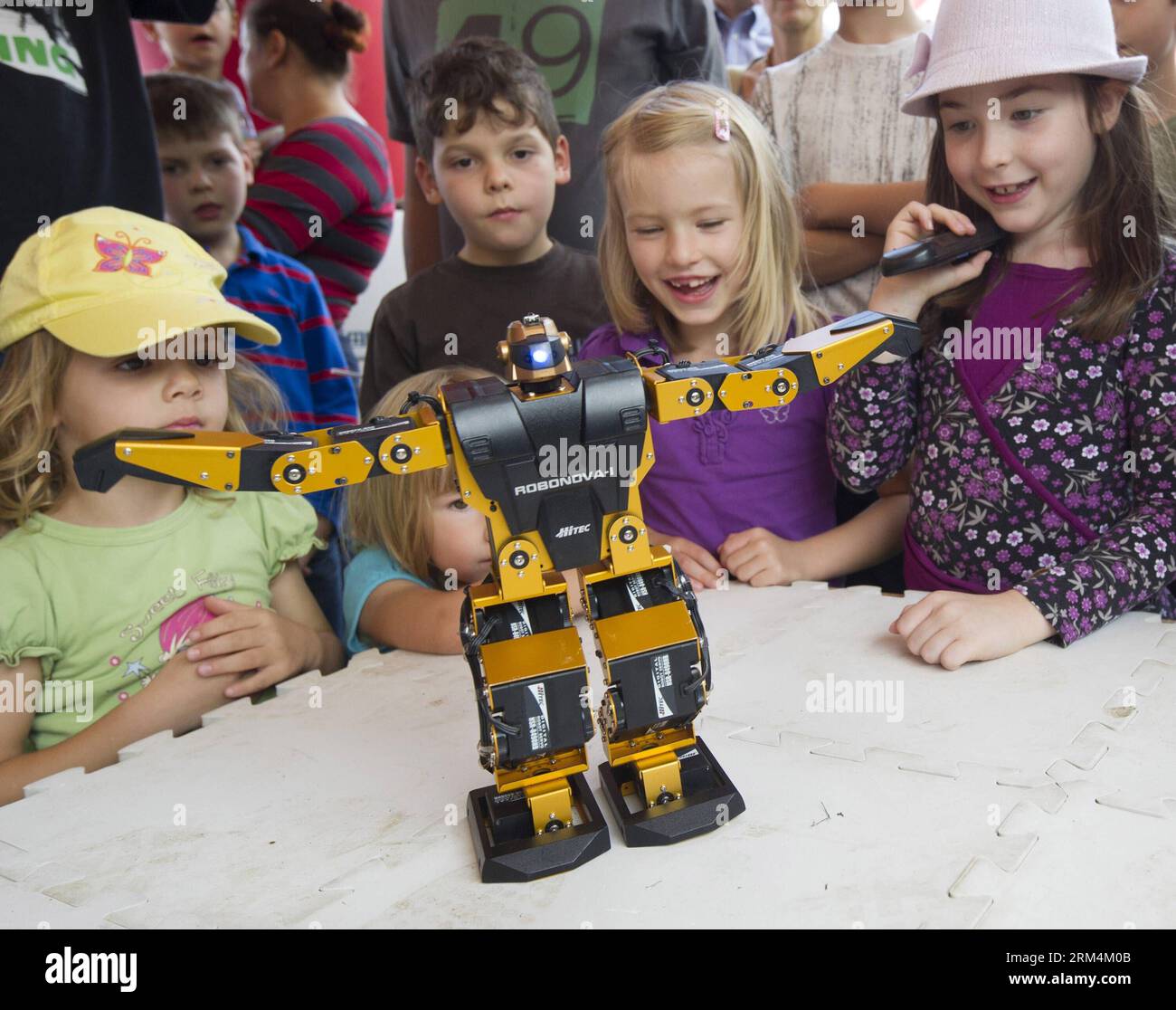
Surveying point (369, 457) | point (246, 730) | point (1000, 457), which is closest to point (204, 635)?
point (246, 730)

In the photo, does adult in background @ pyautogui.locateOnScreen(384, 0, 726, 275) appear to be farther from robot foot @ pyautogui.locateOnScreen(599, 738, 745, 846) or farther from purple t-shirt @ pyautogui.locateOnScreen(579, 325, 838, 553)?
robot foot @ pyautogui.locateOnScreen(599, 738, 745, 846)

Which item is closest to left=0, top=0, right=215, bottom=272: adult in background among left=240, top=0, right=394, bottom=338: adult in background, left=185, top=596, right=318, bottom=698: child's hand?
left=240, top=0, right=394, bottom=338: adult in background

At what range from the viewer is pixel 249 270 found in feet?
5.73

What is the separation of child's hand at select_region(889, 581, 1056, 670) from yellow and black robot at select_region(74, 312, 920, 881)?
0.93 feet

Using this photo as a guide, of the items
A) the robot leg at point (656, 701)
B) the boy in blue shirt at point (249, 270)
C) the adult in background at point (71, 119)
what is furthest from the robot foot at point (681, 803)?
the adult in background at point (71, 119)

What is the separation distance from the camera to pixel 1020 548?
44.0 inches

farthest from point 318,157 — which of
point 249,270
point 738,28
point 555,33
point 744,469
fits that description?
point 744,469

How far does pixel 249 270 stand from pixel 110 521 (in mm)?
734

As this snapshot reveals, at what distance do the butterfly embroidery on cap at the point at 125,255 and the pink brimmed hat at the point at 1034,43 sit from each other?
827mm

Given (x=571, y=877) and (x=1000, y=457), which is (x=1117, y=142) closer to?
(x=1000, y=457)

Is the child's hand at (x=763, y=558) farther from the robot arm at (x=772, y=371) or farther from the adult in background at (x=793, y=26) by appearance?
the adult in background at (x=793, y=26)

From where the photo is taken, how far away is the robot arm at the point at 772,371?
29.6 inches

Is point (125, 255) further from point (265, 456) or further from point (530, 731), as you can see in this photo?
point (530, 731)

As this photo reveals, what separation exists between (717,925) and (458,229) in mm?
1389
